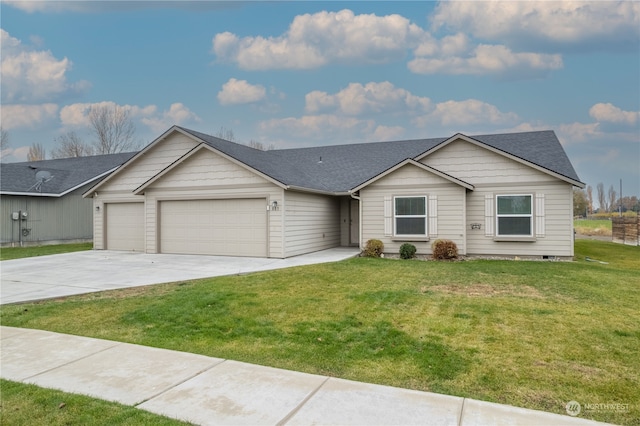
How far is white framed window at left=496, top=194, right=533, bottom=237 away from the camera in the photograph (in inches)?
505

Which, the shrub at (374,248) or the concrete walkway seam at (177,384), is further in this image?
the shrub at (374,248)

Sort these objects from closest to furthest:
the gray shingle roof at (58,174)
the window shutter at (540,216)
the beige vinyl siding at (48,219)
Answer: the window shutter at (540,216)
the beige vinyl siding at (48,219)
the gray shingle roof at (58,174)

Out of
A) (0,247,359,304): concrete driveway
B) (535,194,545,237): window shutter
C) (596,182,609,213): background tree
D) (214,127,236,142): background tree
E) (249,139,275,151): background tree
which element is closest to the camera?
(0,247,359,304): concrete driveway

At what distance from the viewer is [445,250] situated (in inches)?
508

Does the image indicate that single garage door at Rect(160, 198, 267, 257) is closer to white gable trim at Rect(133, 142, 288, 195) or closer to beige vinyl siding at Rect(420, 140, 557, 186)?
white gable trim at Rect(133, 142, 288, 195)

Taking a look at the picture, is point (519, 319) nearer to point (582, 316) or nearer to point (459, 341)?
A: point (582, 316)

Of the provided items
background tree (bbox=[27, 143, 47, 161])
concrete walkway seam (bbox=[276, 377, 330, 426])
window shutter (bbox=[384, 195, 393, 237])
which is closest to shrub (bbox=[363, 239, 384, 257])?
window shutter (bbox=[384, 195, 393, 237])

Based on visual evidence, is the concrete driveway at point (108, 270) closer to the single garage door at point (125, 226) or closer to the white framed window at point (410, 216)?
the single garage door at point (125, 226)

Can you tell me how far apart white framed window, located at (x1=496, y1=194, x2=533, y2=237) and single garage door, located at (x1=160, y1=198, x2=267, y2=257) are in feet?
25.8

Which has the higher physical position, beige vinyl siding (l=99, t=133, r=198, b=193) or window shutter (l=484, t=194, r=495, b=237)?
beige vinyl siding (l=99, t=133, r=198, b=193)

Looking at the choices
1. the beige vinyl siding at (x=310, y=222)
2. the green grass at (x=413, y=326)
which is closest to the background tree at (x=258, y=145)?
the beige vinyl siding at (x=310, y=222)

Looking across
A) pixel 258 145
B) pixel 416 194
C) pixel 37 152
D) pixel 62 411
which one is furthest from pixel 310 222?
pixel 37 152

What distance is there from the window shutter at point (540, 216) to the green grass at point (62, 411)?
12.6m

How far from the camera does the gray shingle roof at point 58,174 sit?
19719mm
